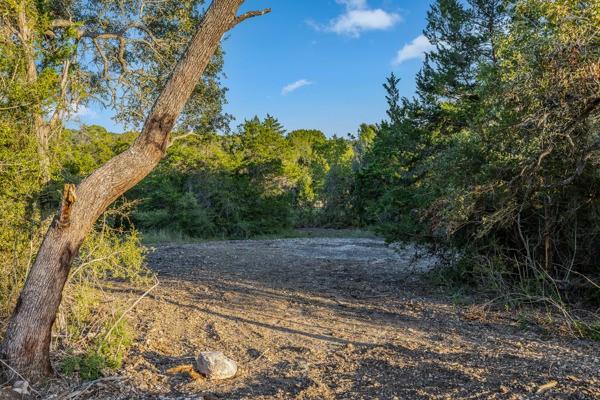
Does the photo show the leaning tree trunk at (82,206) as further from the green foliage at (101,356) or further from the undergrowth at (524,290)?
the undergrowth at (524,290)

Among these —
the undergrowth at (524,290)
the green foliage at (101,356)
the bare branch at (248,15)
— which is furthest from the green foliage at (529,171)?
the green foliage at (101,356)

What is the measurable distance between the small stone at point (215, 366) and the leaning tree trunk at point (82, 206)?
116 centimetres

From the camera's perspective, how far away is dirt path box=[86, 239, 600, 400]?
345cm

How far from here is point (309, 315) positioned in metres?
5.78

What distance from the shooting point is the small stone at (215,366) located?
12.3 feet

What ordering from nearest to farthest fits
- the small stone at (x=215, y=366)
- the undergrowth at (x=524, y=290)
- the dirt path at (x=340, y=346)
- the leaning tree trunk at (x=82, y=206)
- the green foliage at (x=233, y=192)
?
the dirt path at (x=340, y=346) → the leaning tree trunk at (x=82, y=206) → the small stone at (x=215, y=366) → the undergrowth at (x=524, y=290) → the green foliage at (x=233, y=192)

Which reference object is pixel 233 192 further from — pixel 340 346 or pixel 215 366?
pixel 215 366

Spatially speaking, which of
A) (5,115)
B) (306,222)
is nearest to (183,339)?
(5,115)

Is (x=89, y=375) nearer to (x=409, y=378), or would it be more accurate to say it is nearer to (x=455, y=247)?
(x=409, y=378)

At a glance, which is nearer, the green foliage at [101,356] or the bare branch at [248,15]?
the green foliage at [101,356]

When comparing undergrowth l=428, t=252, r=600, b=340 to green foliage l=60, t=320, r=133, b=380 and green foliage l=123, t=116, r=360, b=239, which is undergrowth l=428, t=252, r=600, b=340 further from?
green foliage l=123, t=116, r=360, b=239

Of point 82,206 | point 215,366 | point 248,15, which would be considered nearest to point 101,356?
point 215,366

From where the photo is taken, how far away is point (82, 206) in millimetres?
3828

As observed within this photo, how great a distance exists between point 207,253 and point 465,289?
7.03 metres
